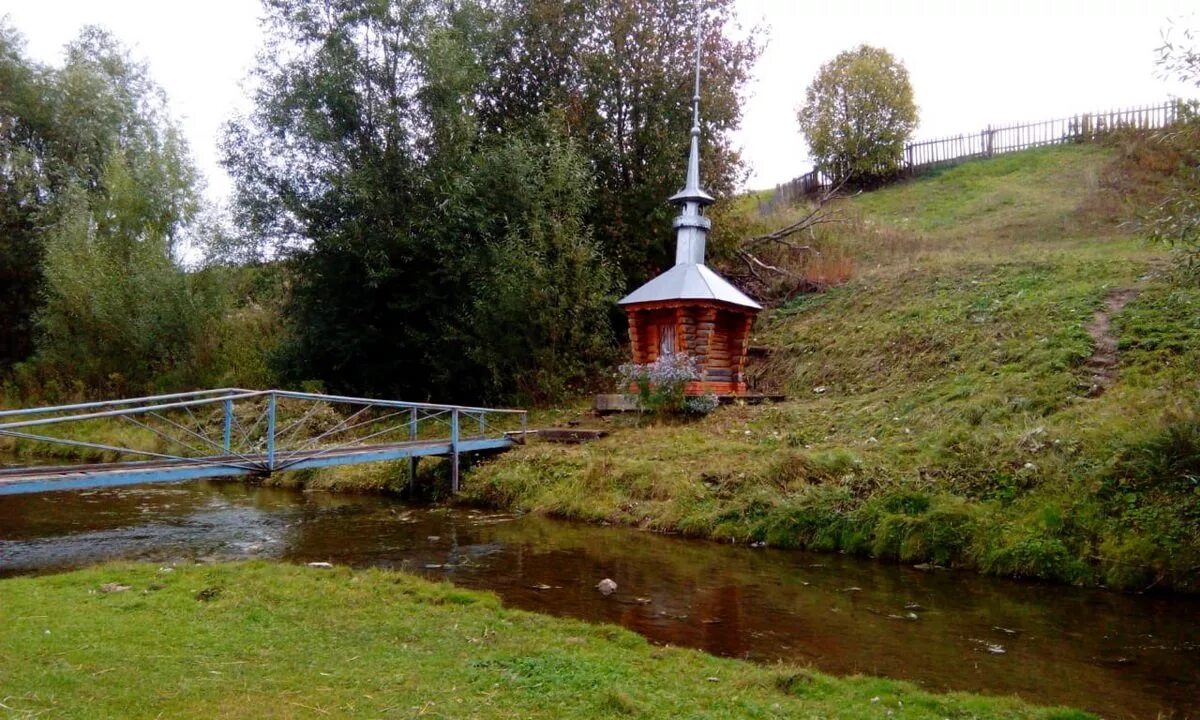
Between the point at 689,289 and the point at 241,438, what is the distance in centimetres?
1026

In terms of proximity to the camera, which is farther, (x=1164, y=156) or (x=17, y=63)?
(x=17, y=63)

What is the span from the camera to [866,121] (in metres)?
35.6

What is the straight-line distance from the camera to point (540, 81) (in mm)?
25406

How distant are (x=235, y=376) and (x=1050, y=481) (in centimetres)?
2297

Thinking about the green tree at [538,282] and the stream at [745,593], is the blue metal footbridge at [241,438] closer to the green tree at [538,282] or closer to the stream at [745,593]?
the stream at [745,593]

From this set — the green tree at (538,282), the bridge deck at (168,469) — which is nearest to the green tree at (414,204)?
the green tree at (538,282)

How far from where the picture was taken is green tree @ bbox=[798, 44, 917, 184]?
35281 mm

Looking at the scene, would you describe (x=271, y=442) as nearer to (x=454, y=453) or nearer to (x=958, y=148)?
(x=454, y=453)

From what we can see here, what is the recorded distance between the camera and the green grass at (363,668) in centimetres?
475

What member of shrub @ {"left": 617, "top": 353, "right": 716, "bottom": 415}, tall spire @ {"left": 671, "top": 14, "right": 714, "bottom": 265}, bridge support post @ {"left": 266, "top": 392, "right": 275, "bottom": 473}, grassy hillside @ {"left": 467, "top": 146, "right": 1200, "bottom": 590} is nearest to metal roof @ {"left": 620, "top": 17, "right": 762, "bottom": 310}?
tall spire @ {"left": 671, "top": 14, "right": 714, "bottom": 265}

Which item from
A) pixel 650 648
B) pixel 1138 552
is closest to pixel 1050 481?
pixel 1138 552

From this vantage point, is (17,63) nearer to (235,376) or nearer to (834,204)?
(235,376)

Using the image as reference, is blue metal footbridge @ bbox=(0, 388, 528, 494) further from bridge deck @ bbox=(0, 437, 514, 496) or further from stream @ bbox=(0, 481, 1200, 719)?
stream @ bbox=(0, 481, 1200, 719)

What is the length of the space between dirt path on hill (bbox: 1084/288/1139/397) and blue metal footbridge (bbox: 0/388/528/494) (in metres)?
10.2
